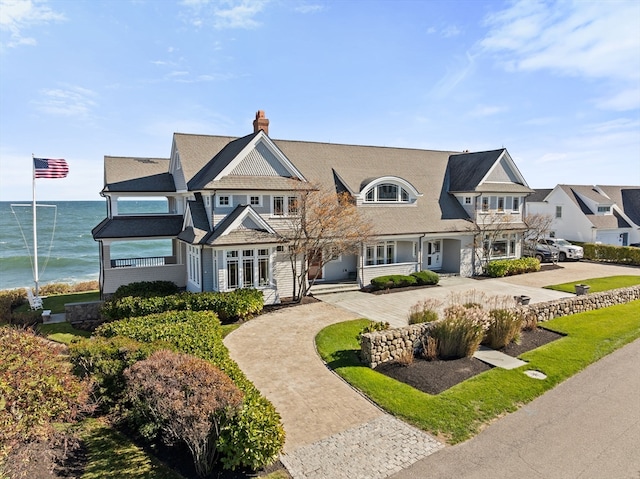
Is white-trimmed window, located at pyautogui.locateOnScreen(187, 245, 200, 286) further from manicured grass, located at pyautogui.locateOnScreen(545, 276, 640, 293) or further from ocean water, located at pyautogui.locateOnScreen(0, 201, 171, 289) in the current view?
manicured grass, located at pyautogui.locateOnScreen(545, 276, 640, 293)

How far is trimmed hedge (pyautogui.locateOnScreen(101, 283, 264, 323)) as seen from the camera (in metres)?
17.8

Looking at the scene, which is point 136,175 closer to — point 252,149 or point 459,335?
point 252,149

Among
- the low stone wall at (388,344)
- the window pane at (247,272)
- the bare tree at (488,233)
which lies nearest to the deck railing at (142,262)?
the window pane at (247,272)

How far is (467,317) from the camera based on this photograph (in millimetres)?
13867

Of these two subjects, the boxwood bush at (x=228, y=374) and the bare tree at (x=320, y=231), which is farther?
the bare tree at (x=320, y=231)

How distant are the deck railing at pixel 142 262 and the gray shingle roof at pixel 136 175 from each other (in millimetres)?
3962

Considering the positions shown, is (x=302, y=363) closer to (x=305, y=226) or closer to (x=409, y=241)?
(x=305, y=226)

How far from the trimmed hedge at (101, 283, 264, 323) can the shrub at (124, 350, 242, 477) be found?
29.1ft

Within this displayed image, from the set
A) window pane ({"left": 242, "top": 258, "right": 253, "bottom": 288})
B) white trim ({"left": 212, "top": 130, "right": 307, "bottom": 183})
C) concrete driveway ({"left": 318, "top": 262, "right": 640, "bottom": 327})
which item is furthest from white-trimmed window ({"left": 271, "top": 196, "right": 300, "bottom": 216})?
concrete driveway ({"left": 318, "top": 262, "right": 640, "bottom": 327})

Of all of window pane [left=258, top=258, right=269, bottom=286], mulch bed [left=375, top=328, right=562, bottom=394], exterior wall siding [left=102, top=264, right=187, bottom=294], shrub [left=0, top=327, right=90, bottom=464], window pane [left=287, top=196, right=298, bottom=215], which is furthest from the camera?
window pane [left=287, top=196, right=298, bottom=215]

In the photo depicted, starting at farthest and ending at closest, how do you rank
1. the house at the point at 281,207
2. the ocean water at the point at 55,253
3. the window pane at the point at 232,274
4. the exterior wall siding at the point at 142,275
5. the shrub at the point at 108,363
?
the ocean water at the point at 55,253 → the exterior wall siding at the point at 142,275 → the house at the point at 281,207 → the window pane at the point at 232,274 → the shrub at the point at 108,363

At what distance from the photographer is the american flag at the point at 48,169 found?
2433cm

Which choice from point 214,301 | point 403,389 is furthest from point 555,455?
point 214,301

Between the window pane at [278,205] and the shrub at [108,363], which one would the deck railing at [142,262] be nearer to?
the window pane at [278,205]
